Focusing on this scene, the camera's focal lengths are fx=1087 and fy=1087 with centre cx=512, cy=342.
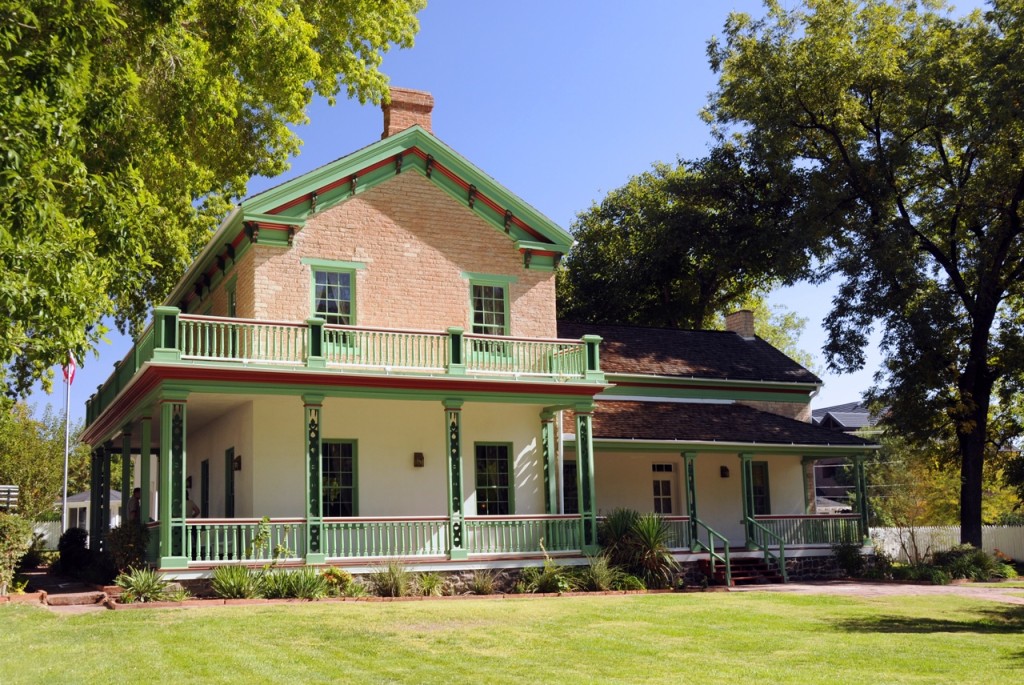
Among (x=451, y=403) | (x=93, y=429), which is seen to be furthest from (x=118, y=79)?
(x=93, y=429)

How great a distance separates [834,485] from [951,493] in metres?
23.6

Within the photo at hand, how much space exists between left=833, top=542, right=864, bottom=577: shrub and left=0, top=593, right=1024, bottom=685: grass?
868 cm

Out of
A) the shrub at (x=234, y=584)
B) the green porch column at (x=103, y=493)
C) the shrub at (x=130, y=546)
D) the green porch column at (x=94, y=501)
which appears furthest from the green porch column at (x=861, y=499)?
the green porch column at (x=94, y=501)

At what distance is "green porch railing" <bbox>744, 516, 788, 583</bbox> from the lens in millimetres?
26156

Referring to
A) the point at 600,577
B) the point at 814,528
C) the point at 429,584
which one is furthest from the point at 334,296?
the point at 814,528

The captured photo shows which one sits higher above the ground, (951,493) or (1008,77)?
(1008,77)

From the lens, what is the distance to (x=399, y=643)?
44.4 ft

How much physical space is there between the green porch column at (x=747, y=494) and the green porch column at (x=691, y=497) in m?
1.24

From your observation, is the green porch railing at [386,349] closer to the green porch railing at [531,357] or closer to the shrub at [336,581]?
the green porch railing at [531,357]

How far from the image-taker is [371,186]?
24219mm

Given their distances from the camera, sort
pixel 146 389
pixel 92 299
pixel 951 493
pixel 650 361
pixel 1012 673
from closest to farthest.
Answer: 1. pixel 1012 673
2. pixel 92 299
3. pixel 146 389
4. pixel 650 361
5. pixel 951 493

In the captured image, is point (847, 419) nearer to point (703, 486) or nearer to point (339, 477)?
point (703, 486)

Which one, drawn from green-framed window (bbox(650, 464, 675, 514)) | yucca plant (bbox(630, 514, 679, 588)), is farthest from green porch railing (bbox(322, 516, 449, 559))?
green-framed window (bbox(650, 464, 675, 514))

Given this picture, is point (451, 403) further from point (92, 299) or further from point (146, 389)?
point (92, 299)
